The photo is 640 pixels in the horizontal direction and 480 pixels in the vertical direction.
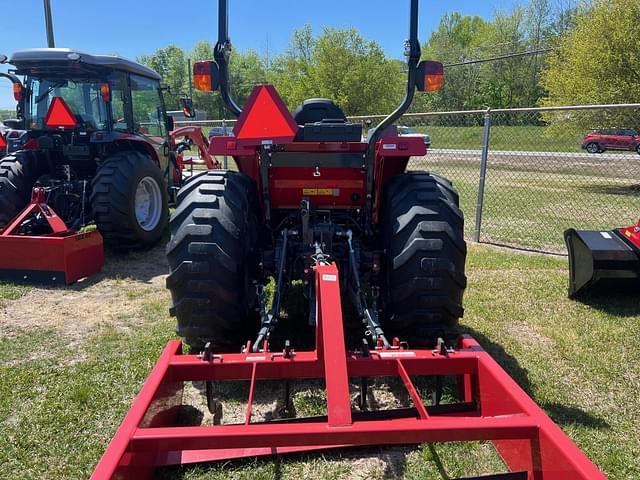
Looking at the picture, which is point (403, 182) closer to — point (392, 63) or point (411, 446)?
point (411, 446)

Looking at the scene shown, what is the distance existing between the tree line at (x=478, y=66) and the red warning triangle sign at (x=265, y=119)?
3.03 metres

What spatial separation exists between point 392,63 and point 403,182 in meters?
26.7

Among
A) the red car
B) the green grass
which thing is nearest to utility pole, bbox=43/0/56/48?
the green grass

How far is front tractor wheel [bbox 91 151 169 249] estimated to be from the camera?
579cm

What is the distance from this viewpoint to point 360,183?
3629mm

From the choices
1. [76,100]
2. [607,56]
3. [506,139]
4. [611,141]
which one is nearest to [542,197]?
[607,56]

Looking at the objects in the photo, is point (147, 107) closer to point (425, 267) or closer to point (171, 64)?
point (425, 267)

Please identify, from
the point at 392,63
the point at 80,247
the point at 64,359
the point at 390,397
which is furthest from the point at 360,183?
the point at 392,63

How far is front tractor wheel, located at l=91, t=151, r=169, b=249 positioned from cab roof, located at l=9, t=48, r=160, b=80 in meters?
1.14

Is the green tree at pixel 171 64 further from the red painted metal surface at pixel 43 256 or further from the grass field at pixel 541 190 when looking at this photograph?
the red painted metal surface at pixel 43 256

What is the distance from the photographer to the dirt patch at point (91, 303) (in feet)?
13.9

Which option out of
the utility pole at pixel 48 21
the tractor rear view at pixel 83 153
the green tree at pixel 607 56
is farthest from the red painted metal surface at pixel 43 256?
the green tree at pixel 607 56

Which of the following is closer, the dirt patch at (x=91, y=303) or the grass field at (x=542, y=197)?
the dirt patch at (x=91, y=303)

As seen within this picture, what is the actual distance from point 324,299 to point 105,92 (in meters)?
5.27
